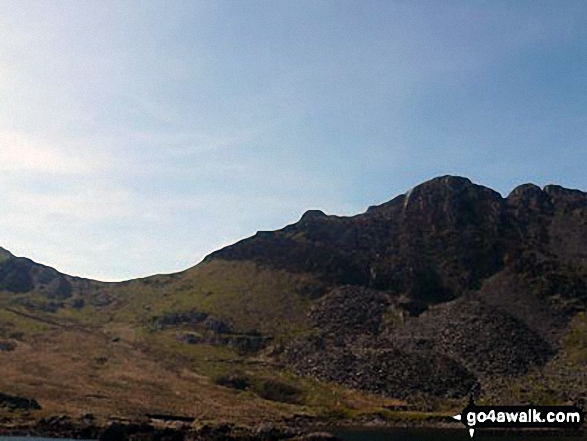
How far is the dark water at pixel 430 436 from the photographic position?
470ft

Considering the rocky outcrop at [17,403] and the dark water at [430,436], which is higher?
the rocky outcrop at [17,403]

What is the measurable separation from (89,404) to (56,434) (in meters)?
48.2

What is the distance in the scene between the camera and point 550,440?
140m

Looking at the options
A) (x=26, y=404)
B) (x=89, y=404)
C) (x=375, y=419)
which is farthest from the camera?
(x=375, y=419)

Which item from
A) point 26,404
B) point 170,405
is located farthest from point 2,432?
point 170,405

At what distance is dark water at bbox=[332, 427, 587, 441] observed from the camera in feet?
470

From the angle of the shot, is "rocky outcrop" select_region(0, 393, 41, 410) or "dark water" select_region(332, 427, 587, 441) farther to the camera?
"rocky outcrop" select_region(0, 393, 41, 410)

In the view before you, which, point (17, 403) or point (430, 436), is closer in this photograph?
point (430, 436)

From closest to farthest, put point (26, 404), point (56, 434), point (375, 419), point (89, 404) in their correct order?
point (56, 434) → point (26, 404) → point (89, 404) → point (375, 419)

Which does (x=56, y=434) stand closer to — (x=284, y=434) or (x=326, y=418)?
(x=284, y=434)

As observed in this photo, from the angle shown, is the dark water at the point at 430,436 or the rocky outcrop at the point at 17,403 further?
the rocky outcrop at the point at 17,403

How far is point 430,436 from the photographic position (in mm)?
152750

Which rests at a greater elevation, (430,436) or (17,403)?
(17,403)

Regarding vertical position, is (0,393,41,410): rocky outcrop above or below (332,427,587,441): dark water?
above
